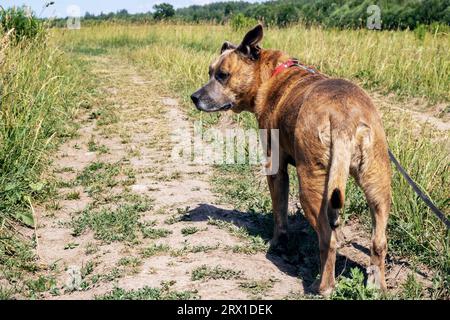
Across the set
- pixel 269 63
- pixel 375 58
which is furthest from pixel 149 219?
pixel 375 58

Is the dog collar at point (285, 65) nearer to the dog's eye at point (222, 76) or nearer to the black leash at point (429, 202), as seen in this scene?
the dog's eye at point (222, 76)

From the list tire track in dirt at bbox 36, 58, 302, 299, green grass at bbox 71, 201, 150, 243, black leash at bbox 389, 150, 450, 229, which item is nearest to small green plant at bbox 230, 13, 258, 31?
tire track in dirt at bbox 36, 58, 302, 299

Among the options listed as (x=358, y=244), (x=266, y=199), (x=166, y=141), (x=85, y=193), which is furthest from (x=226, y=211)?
(x=166, y=141)

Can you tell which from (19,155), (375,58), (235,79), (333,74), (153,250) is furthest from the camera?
(375,58)

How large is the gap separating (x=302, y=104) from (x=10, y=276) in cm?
252

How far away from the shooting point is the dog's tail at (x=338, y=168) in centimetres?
277

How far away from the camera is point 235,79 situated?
4.38 metres

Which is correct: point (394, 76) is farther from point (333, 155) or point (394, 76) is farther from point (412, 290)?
point (333, 155)

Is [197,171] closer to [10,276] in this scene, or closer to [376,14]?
[10,276]

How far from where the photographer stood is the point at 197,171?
19.4 ft

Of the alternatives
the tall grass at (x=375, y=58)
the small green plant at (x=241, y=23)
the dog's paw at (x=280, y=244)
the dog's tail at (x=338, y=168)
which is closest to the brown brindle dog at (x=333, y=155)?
the dog's tail at (x=338, y=168)

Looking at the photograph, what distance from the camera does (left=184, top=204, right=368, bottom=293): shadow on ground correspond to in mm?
3746

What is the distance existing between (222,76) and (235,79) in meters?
0.14
